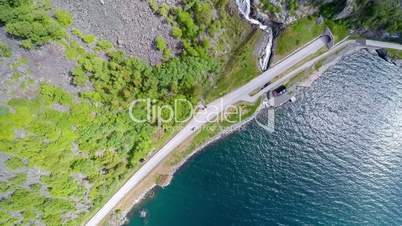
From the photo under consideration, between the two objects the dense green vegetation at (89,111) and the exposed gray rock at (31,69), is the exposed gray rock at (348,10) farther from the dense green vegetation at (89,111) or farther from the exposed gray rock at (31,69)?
the exposed gray rock at (31,69)

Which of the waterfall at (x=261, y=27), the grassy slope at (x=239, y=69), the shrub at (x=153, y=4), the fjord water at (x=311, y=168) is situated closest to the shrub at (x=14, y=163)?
the fjord water at (x=311, y=168)

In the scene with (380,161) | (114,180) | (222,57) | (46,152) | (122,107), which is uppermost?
(222,57)

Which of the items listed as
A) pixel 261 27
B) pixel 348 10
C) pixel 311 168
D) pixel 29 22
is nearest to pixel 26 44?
pixel 29 22

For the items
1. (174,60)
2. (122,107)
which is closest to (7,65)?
(122,107)

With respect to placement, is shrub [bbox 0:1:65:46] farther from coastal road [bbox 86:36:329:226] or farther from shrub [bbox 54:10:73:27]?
coastal road [bbox 86:36:329:226]

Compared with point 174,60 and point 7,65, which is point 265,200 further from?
point 7,65

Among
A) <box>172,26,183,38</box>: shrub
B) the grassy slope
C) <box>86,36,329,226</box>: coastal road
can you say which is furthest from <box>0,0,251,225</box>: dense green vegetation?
the grassy slope

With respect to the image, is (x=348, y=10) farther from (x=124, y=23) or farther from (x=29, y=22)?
(x=29, y=22)

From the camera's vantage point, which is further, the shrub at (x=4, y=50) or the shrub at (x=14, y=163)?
the shrub at (x=14, y=163)
